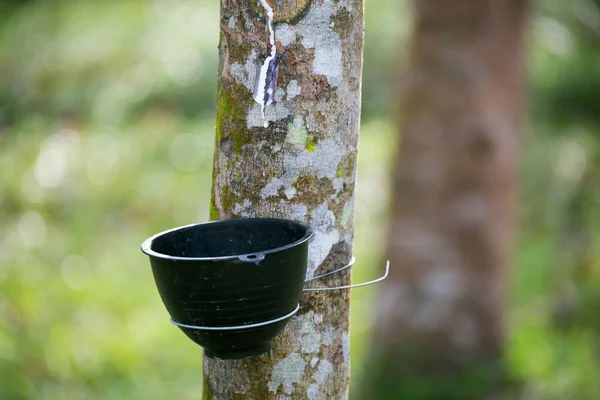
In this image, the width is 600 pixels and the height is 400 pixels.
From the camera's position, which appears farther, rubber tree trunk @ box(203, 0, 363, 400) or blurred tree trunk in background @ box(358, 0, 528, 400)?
blurred tree trunk in background @ box(358, 0, 528, 400)

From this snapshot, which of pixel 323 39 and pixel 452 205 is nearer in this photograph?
pixel 323 39

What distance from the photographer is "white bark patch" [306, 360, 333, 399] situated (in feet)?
5.90

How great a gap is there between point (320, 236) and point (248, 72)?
15.6 inches

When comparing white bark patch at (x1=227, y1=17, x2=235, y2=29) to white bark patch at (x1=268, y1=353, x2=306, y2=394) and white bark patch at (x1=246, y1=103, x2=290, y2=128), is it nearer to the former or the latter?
white bark patch at (x1=246, y1=103, x2=290, y2=128)

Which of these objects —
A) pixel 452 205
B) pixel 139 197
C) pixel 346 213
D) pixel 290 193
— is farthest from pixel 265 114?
pixel 139 197

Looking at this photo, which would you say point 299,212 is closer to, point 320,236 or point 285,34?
point 320,236

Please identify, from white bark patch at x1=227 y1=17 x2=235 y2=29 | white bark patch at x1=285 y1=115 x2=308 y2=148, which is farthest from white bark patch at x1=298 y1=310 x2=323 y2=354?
white bark patch at x1=227 y1=17 x2=235 y2=29

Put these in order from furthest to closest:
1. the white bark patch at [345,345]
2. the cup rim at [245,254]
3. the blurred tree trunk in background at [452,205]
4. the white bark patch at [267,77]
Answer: the blurred tree trunk in background at [452,205] → the white bark patch at [345,345] → the white bark patch at [267,77] → the cup rim at [245,254]

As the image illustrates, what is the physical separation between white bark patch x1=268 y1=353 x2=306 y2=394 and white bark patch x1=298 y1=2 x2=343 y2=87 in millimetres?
618

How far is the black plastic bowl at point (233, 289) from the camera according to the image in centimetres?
147

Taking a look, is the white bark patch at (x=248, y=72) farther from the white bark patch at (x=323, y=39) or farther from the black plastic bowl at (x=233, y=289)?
the black plastic bowl at (x=233, y=289)

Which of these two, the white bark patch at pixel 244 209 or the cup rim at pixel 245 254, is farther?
the white bark patch at pixel 244 209

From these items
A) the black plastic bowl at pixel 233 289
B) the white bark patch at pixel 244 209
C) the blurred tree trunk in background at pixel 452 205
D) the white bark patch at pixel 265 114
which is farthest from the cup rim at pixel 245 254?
the blurred tree trunk in background at pixel 452 205

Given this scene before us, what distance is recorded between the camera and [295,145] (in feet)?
5.70
